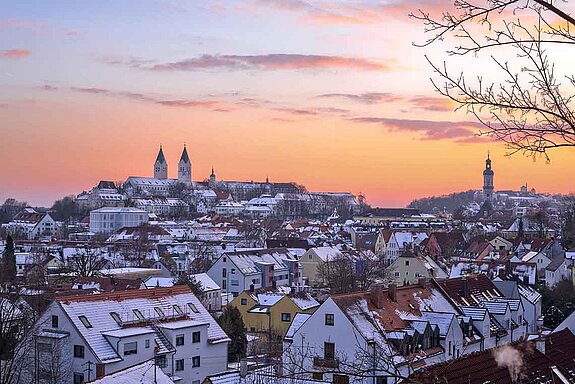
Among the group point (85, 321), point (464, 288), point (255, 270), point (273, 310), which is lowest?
point (273, 310)

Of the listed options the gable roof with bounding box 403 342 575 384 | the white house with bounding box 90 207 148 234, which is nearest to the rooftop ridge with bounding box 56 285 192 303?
the gable roof with bounding box 403 342 575 384

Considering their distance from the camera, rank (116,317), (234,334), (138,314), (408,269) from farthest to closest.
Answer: (408,269), (234,334), (138,314), (116,317)

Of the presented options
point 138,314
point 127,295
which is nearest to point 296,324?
point 138,314

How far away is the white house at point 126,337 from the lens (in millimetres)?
23219

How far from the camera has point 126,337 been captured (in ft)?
76.6

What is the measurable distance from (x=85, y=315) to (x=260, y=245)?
208 feet

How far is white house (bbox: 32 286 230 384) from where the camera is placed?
23.2 m

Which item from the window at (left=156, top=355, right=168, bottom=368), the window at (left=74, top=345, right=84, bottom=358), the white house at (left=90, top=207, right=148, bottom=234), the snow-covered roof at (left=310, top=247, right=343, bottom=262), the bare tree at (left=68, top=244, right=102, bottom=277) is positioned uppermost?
the white house at (left=90, top=207, right=148, bottom=234)

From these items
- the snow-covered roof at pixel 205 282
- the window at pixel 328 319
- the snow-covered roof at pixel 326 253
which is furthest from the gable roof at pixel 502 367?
the snow-covered roof at pixel 326 253

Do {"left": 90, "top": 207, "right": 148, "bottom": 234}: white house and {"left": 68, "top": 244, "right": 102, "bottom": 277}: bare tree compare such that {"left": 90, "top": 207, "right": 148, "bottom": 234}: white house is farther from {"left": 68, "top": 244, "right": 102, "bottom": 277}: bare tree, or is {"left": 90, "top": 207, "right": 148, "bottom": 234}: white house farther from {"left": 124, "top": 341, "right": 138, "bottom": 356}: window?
{"left": 124, "top": 341, "right": 138, "bottom": 356}: window

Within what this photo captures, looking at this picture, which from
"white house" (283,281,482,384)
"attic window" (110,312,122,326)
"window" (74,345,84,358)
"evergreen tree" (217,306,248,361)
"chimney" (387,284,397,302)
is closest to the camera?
"white house" (283,281,482,384)

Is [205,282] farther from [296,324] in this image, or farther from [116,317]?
[296,324]

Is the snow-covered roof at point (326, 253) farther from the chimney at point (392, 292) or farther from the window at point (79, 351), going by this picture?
the window at point (79, 351)

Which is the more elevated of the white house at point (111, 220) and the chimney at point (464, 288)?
the white house at point (111, 220)
